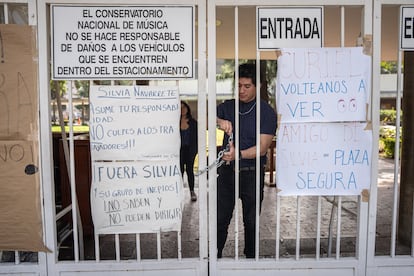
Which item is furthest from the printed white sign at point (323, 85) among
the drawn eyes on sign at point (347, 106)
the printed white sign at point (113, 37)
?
the printed white sign at point (113, 37)

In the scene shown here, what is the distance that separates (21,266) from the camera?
2.89 metres

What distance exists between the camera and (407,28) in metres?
2.83

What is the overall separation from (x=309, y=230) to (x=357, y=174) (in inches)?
79.0

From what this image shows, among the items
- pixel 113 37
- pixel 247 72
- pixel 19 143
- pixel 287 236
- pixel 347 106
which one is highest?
pixel 113 37

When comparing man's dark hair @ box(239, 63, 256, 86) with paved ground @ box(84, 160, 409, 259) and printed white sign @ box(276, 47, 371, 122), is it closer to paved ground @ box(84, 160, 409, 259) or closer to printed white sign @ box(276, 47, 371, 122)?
printed white sign @ box(276, 47, 371, 122)

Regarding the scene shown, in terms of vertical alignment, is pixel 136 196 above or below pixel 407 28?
below

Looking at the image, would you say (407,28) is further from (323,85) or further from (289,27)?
(289,27)

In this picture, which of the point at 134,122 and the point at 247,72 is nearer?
the point at 134,122

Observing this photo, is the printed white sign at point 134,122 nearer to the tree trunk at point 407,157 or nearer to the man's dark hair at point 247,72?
the man's dark hair at point 247,72

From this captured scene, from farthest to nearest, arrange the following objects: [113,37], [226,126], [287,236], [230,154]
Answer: [287,236] < [226,126] < [230,154] < [113,37]

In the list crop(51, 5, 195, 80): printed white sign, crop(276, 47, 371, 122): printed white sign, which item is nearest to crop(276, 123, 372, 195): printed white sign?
crop(276, 47, 371, 122): printed white sign

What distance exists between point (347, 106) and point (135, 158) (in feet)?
5.86

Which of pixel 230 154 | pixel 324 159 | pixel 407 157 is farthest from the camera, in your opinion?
pixel 407 157

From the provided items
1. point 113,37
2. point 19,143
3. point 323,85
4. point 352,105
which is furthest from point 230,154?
point 19,143
